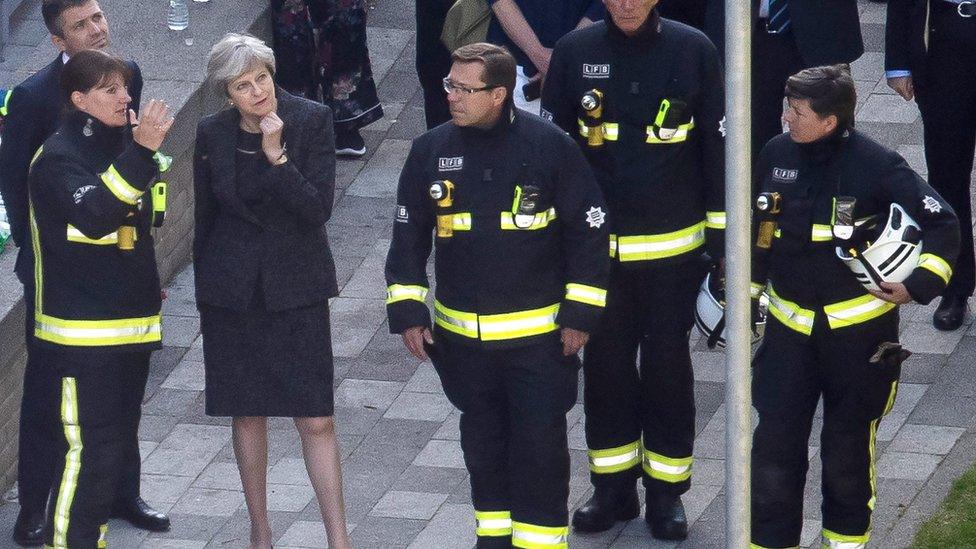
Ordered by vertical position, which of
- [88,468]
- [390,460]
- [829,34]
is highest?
[829,34]

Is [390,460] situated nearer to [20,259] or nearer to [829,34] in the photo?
[20,259]

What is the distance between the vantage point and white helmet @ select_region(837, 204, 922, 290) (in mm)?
6176

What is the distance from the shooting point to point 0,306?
7.78 meters

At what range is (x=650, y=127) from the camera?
682cm

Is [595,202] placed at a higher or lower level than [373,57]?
higher

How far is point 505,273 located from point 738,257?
1859 millimetres

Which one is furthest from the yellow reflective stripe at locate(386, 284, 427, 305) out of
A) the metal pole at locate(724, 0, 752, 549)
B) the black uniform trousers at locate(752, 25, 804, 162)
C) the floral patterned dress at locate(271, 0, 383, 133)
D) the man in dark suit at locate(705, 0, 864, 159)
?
the floral patterned dress at locate(271, 0, 383, 133)

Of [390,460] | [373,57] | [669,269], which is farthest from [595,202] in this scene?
[373,57]

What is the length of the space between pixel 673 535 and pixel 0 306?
2.90m

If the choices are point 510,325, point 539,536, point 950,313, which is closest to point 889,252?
point 510,325

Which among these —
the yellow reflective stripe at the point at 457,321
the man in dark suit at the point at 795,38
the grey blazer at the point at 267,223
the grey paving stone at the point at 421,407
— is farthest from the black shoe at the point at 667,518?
the man in dark suit at the point at 795,38

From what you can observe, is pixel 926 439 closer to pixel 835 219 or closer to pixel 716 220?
pixel 716 220

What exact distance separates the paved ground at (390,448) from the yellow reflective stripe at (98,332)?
980 mm

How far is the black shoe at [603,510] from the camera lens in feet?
23.3
